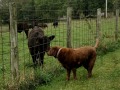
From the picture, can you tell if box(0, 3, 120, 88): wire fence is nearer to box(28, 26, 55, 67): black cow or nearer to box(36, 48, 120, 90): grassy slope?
box(28, 26, 55, 67): black cow

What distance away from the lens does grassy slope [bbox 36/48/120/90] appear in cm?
770

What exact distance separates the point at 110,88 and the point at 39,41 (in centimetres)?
285

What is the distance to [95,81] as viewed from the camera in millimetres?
8195

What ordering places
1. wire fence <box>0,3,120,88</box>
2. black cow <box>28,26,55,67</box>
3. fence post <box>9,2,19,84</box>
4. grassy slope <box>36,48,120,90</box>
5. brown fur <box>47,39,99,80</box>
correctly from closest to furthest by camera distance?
fence post <box>9,2,19,84</box>, grassy slope <box>36,48,120,90</box>, wire fence <box>0,3,120,88</box>, brown fur <box>47,39,99,80</box>, black cow <box>28,26,55,67</box>

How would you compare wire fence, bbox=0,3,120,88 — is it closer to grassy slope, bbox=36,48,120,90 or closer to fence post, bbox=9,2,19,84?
fence post, bbox=9,2,19,84

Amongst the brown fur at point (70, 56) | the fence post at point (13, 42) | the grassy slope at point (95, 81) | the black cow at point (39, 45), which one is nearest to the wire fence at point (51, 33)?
the fence post at point (13, 42)

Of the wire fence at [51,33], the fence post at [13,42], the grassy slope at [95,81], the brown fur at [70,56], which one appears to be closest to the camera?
the fence post at [13,42]

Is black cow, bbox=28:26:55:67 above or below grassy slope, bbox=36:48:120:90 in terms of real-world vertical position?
above

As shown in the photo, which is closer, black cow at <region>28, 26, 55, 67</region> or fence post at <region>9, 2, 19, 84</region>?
fence post at <region>9, 2, 19, 84</region>

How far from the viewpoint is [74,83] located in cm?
809

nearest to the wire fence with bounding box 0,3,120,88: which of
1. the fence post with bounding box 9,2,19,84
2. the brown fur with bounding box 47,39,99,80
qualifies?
the fence post with bounding box 9,2,19,84

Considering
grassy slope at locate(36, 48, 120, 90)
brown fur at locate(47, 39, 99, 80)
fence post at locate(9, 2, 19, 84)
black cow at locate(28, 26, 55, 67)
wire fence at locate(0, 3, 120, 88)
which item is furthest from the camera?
black cow at locate(28, 26, 55, 67)

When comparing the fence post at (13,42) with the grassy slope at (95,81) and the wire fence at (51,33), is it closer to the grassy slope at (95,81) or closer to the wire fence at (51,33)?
the wire fence at (51,33)

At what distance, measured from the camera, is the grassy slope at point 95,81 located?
7699 mm
